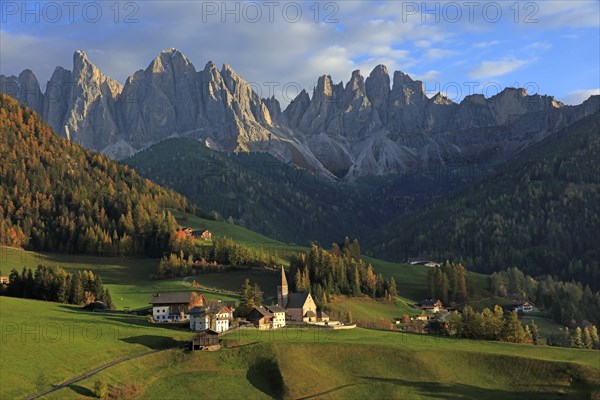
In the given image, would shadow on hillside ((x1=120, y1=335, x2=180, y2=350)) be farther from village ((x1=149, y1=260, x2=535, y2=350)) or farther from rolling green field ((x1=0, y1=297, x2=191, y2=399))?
village ((x1=149, y1=260, x2=535, y2=350))

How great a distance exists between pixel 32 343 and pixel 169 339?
19.0 metres

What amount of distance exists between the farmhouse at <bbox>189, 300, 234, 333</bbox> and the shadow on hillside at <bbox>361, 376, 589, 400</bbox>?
3120 cm

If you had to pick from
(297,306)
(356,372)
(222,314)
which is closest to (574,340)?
(297,306)

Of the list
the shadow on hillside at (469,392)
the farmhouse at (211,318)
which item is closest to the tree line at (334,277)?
the farmhouse at (211,318)

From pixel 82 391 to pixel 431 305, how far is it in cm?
11622

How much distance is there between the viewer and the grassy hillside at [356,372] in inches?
3629

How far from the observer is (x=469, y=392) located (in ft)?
306

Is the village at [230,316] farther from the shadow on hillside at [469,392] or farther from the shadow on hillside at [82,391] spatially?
the shadow on hillside at [469,392]

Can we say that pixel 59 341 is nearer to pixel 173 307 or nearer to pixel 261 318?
pixel 173 307

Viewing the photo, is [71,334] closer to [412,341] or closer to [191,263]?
[412,341]

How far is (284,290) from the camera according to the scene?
149 meters

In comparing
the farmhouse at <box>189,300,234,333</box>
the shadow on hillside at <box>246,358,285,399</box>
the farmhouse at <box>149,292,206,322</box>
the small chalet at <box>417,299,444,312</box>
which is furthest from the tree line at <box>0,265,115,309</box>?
the small chalet at <box>417,299,444,312</box>

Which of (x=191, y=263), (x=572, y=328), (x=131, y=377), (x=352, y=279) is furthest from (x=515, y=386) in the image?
(x=191, y=263)

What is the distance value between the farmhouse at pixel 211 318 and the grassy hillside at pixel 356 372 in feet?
27.2
